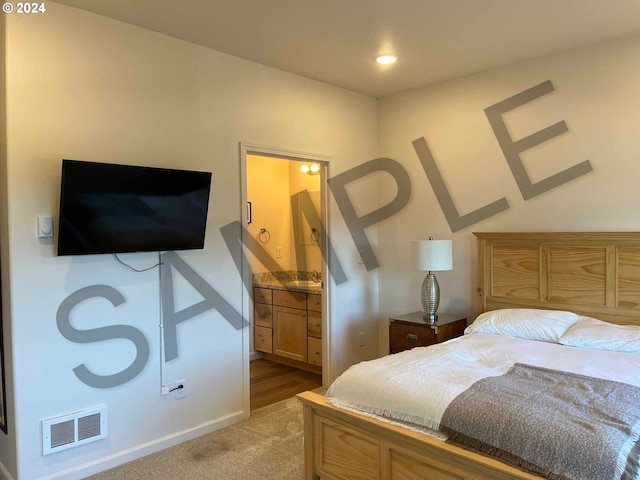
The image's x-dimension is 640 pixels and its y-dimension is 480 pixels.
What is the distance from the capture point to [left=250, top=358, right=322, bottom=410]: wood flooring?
13.3ft

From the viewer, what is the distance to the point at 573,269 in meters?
3.34

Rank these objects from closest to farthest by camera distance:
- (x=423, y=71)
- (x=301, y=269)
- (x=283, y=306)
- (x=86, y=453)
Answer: (x=86, y=453), (x=423, y=71), (x=283, y=306), (x=301, y=269)

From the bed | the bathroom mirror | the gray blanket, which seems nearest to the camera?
the gray blanket

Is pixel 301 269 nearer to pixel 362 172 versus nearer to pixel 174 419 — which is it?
pixel 362 172

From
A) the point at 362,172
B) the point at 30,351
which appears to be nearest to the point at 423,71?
the point at 362,172

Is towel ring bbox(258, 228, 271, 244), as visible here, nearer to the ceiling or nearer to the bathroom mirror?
the bathroom mirror

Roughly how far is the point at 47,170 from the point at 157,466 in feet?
6.08

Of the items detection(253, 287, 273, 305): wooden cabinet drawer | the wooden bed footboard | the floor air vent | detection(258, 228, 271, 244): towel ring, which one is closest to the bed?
the wooden bed footboard

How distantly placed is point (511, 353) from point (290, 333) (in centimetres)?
254

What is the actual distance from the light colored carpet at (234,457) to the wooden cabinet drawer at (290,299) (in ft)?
4.54

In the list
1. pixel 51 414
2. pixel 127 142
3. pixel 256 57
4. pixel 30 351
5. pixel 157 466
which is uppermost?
pixel 256 57

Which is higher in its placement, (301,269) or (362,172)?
(362,172)

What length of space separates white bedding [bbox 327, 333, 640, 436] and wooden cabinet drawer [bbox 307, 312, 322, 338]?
1.76m

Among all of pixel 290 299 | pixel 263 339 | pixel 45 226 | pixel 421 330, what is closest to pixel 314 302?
pixel 290 299
